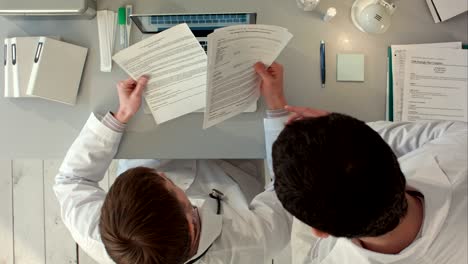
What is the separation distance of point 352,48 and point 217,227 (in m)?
0.58

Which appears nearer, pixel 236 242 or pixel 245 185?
pixel 236 242

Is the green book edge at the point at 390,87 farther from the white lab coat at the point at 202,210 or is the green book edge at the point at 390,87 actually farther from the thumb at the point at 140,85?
the thumb at the point at 140,85

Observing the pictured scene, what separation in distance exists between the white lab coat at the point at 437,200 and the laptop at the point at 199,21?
49 centimetres

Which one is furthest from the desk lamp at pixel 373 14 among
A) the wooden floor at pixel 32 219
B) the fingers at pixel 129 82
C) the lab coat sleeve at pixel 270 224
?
the wooden floor at pixel 32 219

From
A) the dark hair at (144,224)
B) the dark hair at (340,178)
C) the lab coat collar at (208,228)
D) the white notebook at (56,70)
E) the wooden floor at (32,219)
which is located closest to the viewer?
the dark hair at (340,178)

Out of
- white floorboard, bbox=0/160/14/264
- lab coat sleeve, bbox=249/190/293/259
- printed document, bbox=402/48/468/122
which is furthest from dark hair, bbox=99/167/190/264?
white floorboard, bbox=0/160/14/264

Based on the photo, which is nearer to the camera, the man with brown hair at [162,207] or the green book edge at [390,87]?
the man with brown hair at [162,207]

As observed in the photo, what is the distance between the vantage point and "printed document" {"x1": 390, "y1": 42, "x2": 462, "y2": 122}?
108 cm

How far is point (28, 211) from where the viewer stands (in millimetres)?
1878

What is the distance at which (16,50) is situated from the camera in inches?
42.9

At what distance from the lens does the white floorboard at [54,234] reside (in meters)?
1.87

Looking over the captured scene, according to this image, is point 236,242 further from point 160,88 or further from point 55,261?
point 55,261

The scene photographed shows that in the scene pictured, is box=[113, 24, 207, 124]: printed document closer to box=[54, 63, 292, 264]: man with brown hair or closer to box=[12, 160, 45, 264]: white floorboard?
box=[54, 63, 292, 264]: man with brown hair

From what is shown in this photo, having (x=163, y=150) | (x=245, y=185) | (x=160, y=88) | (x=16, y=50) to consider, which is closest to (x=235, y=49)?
(x=160, y=88)
